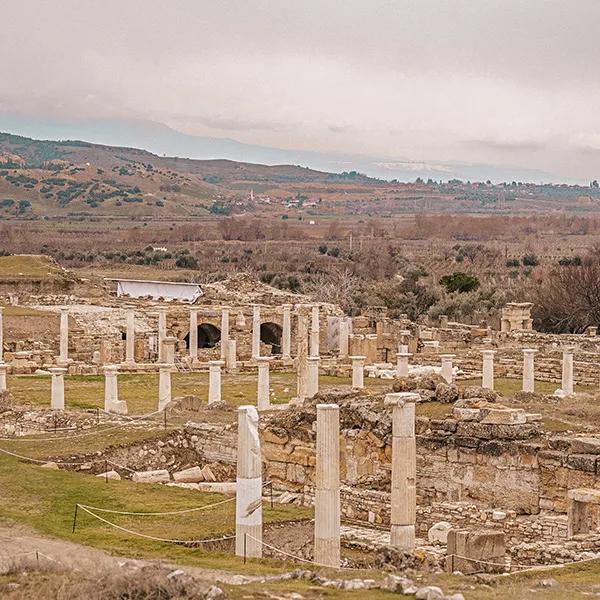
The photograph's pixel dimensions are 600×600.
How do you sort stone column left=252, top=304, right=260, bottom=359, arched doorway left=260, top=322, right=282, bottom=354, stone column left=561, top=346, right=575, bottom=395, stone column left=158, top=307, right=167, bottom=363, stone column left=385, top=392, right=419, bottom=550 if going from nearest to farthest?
stone column left=385, top=392, right=419, bottom=550, stone column left=561, top=346, right=575, bottom=395, stone column left=252, top=304, right=260, bottom=359, stone column left=158, top=307, right=167, bottom=363, arched doorway left=260, top=322, right=282, bottom=354

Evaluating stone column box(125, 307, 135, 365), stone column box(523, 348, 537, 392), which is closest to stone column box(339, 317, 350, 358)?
stone column box(125, 307, 135, 365)

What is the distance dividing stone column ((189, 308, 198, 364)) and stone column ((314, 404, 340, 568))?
1037 inches

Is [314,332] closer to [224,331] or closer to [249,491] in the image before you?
[224,331]

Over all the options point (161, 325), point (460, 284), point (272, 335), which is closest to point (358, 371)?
point (161, 325)

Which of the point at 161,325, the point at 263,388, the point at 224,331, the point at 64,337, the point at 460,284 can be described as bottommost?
the point at 263,388

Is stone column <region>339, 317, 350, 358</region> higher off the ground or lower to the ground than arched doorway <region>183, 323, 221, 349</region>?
higher

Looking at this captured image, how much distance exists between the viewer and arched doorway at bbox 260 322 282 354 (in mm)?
51031

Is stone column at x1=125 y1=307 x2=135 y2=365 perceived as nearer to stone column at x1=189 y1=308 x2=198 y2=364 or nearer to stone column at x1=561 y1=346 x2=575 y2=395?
stone column at x1=189 y1=308 x2=198 y2=364

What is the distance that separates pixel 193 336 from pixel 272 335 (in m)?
8.00

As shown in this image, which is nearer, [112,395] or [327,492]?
[327,492]

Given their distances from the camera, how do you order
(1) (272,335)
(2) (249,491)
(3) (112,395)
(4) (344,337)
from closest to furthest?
(2) (249,491)
(3) (112,395)
(4) (344,337)
(1) (272,335)

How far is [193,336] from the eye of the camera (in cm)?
4484

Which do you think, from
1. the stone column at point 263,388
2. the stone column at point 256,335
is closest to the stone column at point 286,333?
the stone column at point 256,335

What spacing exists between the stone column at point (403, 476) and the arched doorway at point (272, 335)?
109 feet
